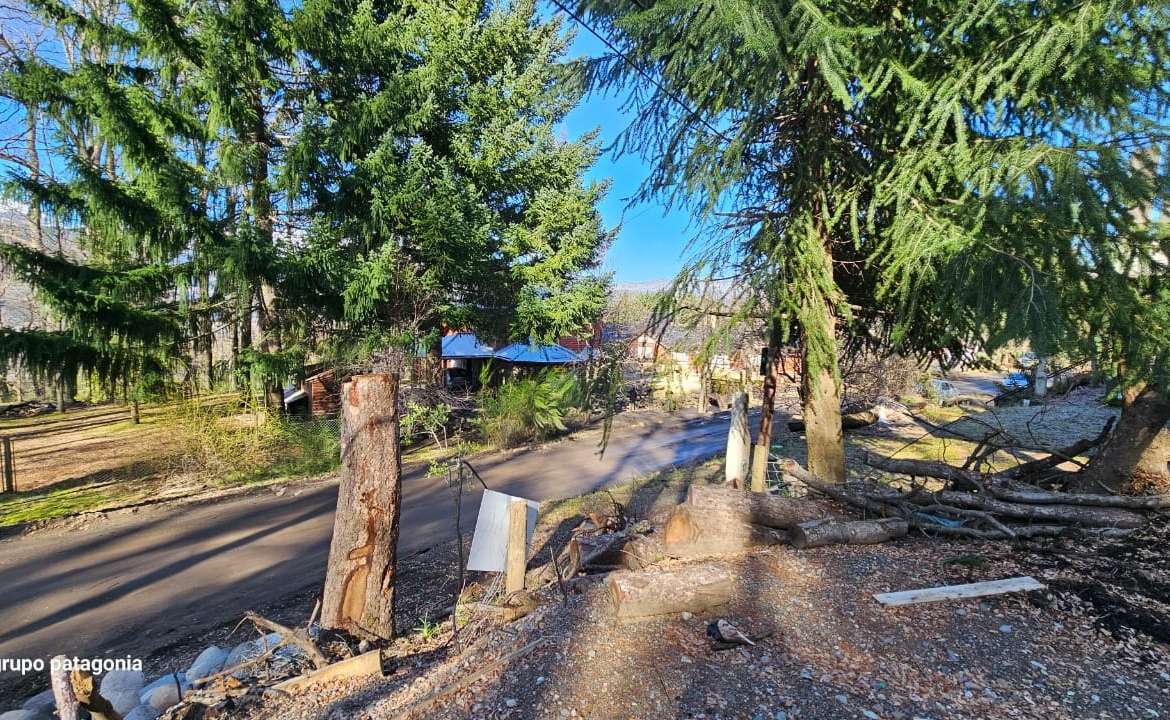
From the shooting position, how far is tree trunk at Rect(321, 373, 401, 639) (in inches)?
155

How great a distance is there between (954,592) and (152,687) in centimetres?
558

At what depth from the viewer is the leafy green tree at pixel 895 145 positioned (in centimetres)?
348

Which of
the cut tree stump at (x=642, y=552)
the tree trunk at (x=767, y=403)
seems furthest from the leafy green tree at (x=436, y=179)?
the cut tree stump at (x=642, y=552)

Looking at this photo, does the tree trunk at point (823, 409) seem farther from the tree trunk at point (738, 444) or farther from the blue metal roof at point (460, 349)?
the blue metal roof at point (460, 349)

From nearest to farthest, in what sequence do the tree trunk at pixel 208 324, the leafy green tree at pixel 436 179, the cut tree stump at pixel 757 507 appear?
1. the cut tree stump at pixel 757 507
2. the tree trunk at pixel 208 324
3. the leafy green tree at pixel 436 179

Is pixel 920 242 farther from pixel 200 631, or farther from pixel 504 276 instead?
pixel 504 276

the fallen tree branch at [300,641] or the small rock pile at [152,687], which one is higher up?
the fallen tree branch at [300,641]

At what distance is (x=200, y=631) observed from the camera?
15.7 ft

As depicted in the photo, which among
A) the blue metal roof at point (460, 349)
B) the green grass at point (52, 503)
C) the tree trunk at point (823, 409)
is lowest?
the green grass at point (52, 503)

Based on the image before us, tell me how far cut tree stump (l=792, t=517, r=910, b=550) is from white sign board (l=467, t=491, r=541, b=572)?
7.91ft

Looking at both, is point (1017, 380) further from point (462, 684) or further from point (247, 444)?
point (247, 444)

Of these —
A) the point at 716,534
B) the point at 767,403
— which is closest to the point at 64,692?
the point at 716,534

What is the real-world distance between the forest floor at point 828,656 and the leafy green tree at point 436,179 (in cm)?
845

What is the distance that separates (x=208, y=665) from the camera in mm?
3715
